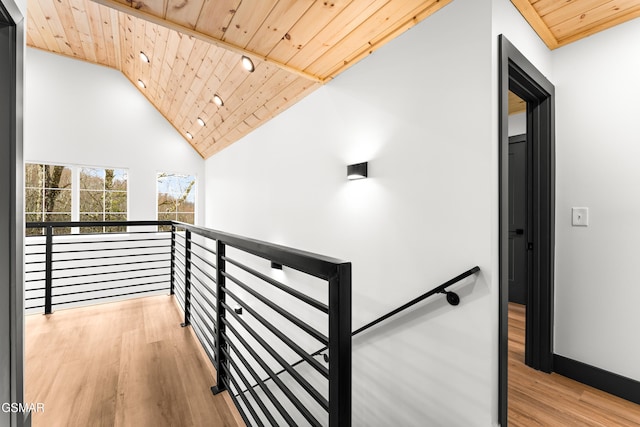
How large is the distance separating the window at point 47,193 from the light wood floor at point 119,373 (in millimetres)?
2575

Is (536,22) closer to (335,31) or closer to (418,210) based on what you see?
(335,31)

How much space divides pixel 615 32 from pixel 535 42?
493 millimetres

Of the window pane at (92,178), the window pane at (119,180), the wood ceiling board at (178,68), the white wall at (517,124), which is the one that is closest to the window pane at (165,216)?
the window pane at (119,180)

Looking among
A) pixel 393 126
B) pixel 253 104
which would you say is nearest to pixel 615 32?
pixel 393 126

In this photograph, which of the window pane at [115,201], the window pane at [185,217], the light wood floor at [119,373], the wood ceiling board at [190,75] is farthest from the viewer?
the window pane at [185,217]

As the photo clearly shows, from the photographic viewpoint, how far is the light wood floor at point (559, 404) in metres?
1.71

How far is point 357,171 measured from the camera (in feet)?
7.57

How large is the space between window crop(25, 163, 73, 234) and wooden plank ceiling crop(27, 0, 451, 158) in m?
1.85

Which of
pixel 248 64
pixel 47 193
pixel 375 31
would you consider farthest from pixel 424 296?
pixel 47 193

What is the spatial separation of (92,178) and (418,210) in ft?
17.9

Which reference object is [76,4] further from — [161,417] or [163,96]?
[161,417]

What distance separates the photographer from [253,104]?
3.58 metres

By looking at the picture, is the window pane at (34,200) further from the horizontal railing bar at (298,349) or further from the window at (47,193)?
the horizontal railing bar at (298,349)

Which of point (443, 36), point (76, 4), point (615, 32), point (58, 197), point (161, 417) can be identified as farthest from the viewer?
point (58, 197)
